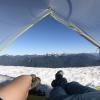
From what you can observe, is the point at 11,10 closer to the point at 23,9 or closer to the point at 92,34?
Answer: the point at 23,9

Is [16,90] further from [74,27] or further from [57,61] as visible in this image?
[57,61]

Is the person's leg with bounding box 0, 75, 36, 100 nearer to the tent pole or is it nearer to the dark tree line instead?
the tent pole

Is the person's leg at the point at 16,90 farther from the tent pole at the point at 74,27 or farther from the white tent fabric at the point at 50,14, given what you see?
the tent pole at the point at 74,27

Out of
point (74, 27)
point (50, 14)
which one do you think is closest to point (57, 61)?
point (74, 27)

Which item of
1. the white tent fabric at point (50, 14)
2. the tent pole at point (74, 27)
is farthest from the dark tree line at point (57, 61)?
the tent pole at point (74, 27)

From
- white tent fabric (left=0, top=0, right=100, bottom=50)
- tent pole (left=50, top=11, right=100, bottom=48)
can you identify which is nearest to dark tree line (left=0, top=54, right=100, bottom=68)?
white tent fabric (left=0, top=0, right=100, bottom=50)

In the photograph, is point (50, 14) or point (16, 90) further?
point (50, 14)
